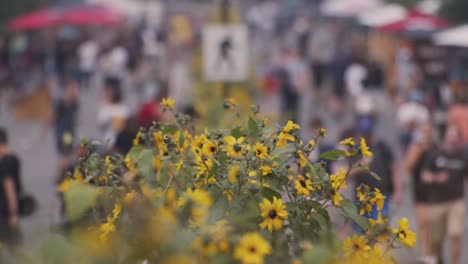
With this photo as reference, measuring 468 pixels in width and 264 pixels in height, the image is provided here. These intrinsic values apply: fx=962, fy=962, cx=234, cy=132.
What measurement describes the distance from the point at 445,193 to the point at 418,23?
1352 centimetres

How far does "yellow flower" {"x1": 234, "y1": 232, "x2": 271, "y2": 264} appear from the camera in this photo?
8.26 feet

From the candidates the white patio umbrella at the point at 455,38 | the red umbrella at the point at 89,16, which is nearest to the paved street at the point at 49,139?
the red umbrella at the point at 89,16

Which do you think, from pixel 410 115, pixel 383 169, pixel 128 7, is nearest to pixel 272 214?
pixel 383 169

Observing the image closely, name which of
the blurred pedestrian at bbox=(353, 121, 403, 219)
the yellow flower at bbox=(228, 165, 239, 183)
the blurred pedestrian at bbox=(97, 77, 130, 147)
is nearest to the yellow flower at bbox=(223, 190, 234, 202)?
the yellow flower at bbox=(228, 165, 239, 183)

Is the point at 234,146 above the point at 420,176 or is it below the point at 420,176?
above

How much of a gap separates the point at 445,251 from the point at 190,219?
301 inches

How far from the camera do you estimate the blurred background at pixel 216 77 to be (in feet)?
39.6

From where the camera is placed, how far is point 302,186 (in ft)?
11.1

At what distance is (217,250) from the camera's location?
2596 mm

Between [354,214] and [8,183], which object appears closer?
[354,214]

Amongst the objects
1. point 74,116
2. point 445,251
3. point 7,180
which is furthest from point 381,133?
point 7,180

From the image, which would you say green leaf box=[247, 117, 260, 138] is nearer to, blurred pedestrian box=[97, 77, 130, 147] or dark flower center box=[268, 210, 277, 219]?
dark flower center box=[268, 210, 277, 219]

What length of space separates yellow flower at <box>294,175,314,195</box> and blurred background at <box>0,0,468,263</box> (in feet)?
18.8

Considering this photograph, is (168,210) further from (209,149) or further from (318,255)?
(209,149)
